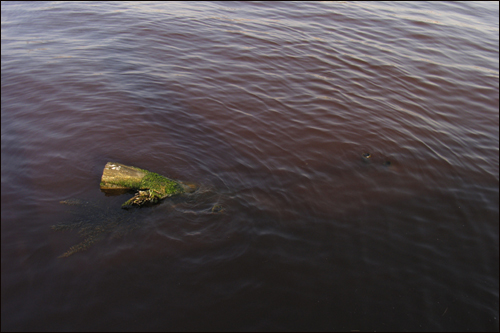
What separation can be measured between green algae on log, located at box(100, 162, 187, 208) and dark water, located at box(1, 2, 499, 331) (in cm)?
21

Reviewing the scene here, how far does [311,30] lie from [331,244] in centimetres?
1106

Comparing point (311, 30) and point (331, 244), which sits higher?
point (311, 30)

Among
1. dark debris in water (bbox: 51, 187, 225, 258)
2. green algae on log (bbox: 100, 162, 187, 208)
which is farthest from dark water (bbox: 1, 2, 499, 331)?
green algae on log (bbox: 100, 162, 187, 208)

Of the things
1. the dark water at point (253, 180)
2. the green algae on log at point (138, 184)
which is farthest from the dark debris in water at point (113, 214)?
the green algae on log at point (138, 184)

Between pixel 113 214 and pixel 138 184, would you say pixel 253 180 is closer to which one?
pixel 138 184

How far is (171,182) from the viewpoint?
5.72 m

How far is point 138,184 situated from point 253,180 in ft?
6.95

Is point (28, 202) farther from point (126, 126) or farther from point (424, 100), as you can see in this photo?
point (424, 100)

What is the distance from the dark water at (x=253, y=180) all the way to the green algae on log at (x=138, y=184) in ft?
0.70

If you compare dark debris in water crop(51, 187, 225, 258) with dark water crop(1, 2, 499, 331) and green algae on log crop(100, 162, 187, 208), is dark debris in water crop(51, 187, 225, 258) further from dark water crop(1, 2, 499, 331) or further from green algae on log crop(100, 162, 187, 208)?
green algae on log crop(100, 162, 187, 208)

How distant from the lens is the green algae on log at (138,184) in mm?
5395

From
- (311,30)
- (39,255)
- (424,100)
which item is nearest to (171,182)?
(39,255)

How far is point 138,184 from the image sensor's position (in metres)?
5.54

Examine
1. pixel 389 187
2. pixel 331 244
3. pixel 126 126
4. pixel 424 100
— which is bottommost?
pixel 331 244
